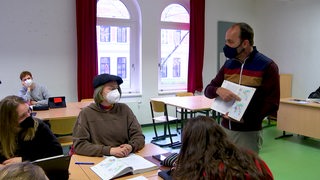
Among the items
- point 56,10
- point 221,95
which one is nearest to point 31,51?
point 56,10

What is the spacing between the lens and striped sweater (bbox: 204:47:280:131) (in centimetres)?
197

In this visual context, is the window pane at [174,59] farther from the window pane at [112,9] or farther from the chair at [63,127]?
the chair at [63,127]

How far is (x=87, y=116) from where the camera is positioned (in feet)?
7.68

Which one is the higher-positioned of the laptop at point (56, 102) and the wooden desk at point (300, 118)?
the laptop at point (56, 102)

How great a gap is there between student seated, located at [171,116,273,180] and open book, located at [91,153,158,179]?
697mm

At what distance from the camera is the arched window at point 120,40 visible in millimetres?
6070

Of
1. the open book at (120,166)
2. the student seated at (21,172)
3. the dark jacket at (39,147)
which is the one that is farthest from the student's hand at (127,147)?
the student seated at (21,172)

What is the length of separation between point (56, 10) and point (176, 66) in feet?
9.61

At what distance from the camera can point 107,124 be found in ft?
7.77

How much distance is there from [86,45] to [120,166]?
13.5 feet

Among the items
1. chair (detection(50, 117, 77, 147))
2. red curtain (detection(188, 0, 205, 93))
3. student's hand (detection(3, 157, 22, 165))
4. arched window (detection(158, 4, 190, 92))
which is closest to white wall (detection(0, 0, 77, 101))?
chair (detection(50, 117, 77, 147))

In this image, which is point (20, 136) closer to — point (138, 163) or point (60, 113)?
point (138, 163)

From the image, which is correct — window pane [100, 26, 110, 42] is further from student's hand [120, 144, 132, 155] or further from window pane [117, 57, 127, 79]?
student's hand [120, 144, 132, 155]

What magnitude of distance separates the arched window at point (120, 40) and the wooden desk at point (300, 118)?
2.97 metres
